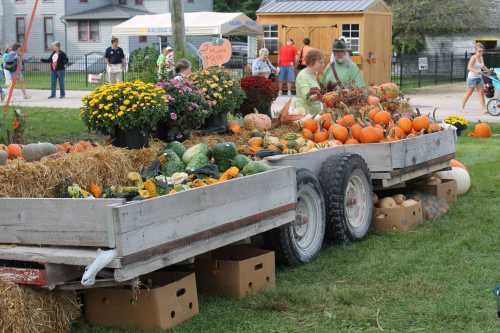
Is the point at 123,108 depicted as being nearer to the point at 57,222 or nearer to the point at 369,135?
the point at 57,222

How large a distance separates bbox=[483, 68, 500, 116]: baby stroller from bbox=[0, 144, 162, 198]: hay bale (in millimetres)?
14915

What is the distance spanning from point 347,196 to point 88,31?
47260 mm

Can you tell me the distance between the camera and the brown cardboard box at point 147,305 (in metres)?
5.68

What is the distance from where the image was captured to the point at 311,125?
8.99 meters

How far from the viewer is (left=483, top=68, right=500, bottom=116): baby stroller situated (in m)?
20.2

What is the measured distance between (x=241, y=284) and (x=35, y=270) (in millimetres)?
1708

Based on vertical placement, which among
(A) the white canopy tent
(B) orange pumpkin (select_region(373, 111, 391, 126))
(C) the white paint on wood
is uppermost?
(A) the white canopy tent

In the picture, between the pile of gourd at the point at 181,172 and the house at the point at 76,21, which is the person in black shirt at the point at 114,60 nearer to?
the pile of gourd at the point at 181,172

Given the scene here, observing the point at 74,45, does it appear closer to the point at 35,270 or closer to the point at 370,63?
the point at 370,63

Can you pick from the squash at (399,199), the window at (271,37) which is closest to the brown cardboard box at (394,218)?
the squash at (399,199)

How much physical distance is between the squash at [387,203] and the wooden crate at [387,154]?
42cm

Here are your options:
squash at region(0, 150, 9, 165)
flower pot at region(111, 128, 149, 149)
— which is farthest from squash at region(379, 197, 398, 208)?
squash at region(0, 150, 9, 165)

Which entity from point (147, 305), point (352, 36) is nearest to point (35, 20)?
point (352, 36)

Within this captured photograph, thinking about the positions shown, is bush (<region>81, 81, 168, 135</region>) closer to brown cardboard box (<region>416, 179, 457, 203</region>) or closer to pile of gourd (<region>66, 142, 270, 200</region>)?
pile of gourd (<region>66, 142, 270, 200</region>)
